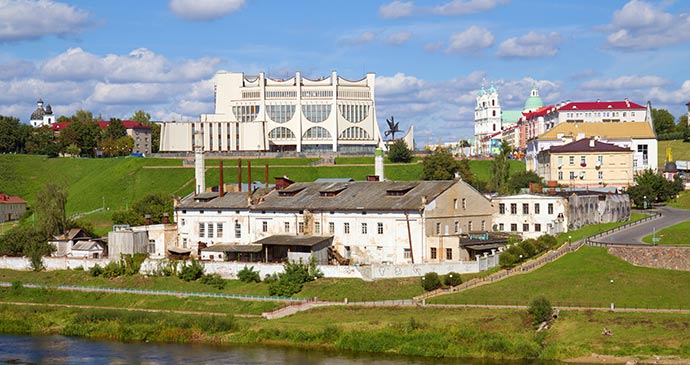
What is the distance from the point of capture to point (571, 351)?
57.1 meters

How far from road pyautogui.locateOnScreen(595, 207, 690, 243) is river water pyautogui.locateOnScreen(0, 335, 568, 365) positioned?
23886mm

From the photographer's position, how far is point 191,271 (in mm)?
80875

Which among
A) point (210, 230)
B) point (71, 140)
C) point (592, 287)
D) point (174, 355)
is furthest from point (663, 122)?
point (174, 355)

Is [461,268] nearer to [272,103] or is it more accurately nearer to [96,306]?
[96,306]

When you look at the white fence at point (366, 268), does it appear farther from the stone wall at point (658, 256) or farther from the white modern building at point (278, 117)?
the white modern building at point (278, 117)

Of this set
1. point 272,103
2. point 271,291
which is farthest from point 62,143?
point 271,291

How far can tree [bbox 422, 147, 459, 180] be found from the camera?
420ft

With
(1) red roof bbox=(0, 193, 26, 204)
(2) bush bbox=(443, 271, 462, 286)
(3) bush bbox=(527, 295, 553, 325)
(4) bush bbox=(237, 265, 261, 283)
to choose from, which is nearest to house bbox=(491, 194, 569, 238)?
(2) bush bbox=(443, 271, 462, 286)

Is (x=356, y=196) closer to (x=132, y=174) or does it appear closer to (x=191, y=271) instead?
(x=191, y=271)

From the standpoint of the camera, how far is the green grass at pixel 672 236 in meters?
75.8

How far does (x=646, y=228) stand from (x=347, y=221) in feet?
80.6

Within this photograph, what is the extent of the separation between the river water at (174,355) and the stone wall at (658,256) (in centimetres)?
1662

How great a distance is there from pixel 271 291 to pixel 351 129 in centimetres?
10579

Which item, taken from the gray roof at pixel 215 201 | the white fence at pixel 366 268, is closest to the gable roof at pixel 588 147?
the gray roof at pixel 215 201
